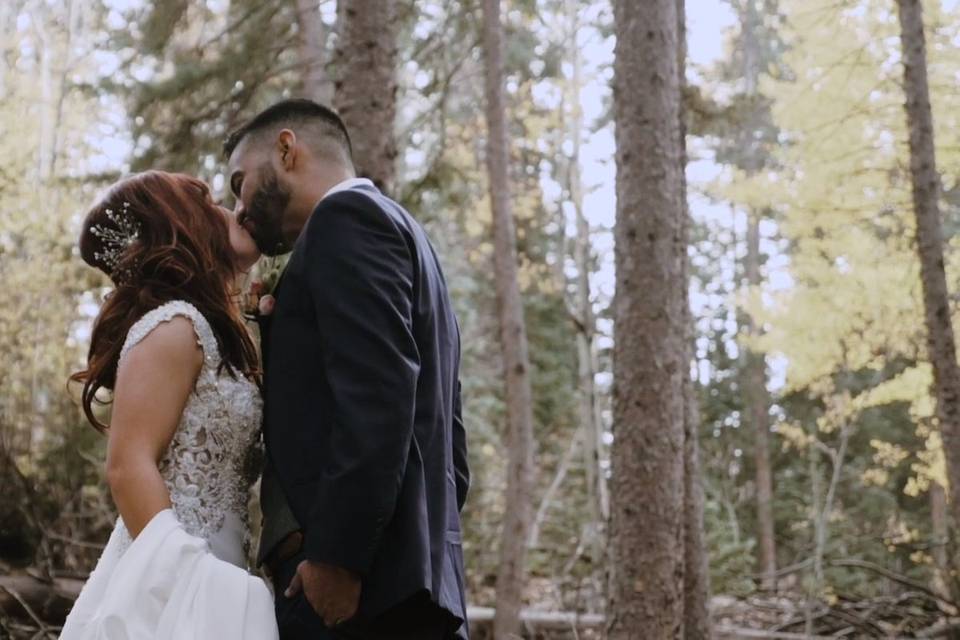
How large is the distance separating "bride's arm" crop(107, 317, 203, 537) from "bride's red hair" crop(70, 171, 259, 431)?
0.17m

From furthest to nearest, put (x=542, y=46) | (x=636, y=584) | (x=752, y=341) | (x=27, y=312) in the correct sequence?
(x=542, y=46) → (x=752, y=341) → (x=27, y=312) → (x=636, y=584)

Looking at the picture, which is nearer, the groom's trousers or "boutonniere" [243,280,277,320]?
the groom's trousers

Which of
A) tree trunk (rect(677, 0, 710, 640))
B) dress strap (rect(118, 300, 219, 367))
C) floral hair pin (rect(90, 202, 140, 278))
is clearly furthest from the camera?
tree trunk (rect(677, 0, 710, 640))

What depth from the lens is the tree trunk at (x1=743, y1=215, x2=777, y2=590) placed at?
22156mm

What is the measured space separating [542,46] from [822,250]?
11785 millimetres

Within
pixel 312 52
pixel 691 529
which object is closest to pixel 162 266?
pixel 691 529

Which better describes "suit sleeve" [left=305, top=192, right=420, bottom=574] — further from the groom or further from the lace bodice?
the lace bodice

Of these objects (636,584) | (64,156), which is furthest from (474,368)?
(636,584)

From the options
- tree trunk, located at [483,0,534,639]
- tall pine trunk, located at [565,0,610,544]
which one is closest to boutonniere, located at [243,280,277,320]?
tree trunk, located at [483,0,534,639]

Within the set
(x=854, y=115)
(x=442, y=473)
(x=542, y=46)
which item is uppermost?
(x=542, y=46)

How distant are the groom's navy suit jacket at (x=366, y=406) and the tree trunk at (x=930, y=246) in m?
8.00

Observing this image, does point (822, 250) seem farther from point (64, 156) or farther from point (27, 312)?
point (64, 156)

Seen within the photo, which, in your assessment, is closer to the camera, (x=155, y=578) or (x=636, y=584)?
(x=155, y=578)

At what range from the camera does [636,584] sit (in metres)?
5.54
